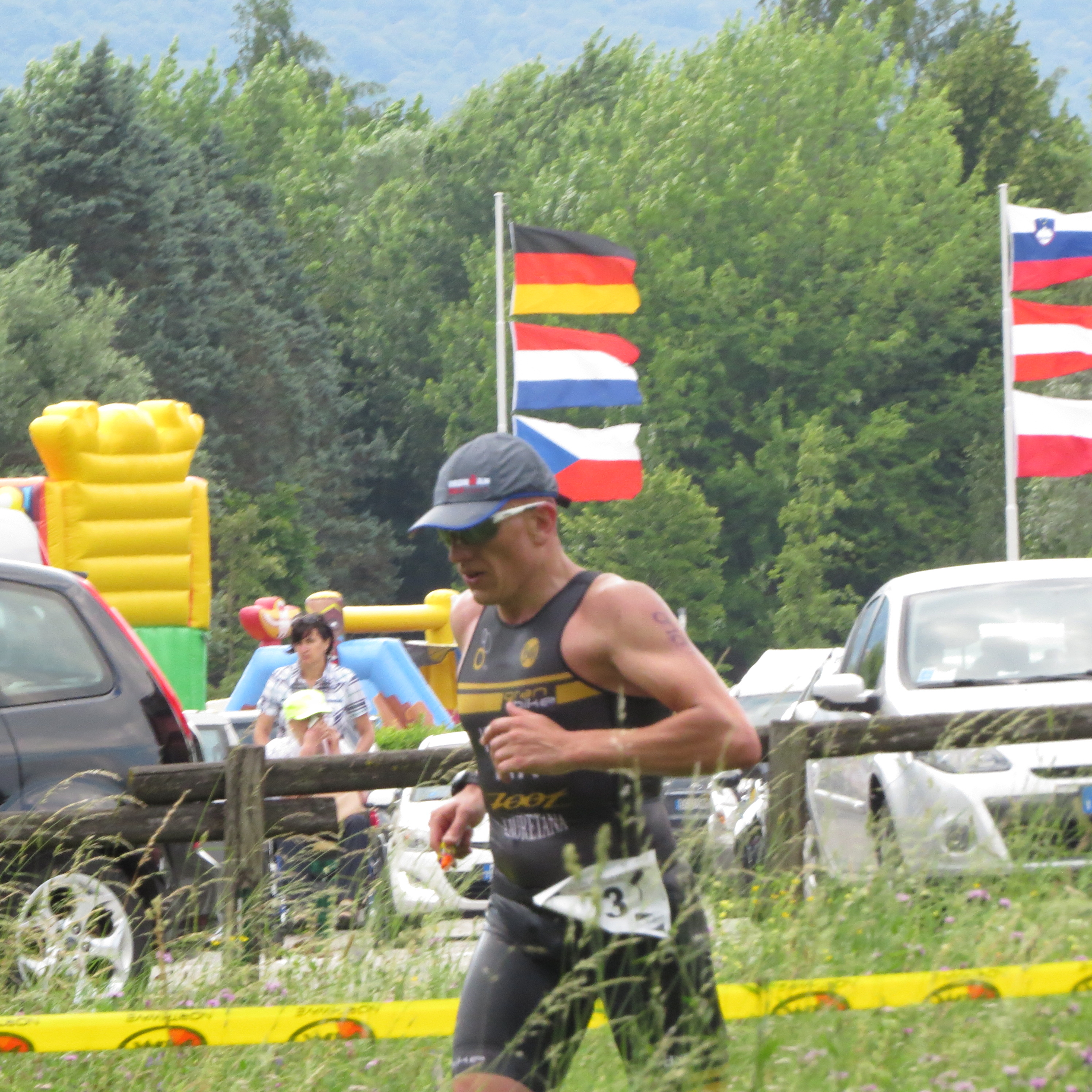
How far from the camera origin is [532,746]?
10.4ft

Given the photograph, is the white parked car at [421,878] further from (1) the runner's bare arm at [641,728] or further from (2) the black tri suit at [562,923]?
(1) the runner's bare arm at [641,728]

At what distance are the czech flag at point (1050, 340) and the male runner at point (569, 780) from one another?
778 inches

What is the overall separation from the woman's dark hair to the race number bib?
5.69 m

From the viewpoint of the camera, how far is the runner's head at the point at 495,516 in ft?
11.1

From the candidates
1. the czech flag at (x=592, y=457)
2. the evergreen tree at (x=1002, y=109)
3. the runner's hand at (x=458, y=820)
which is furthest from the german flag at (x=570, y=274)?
the evergreen tree at (x=1002, y=109)

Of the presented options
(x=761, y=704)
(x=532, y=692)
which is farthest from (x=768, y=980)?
(x=761, y=704)

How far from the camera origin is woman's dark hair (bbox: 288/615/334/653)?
9.01m

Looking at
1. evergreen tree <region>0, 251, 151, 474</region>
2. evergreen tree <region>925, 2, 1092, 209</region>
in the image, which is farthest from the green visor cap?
evergreen tree <region>925, 2, 1092, 209</region>

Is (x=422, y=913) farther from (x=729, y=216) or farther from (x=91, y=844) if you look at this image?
(x=729, y=216)

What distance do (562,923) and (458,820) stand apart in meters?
0.42

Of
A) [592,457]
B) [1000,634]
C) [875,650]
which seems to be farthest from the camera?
[592,457]

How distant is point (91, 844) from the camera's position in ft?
19.5

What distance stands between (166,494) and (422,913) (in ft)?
59.7

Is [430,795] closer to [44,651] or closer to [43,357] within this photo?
[44,651]
